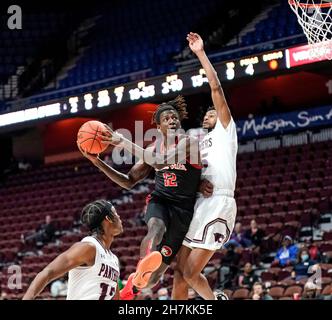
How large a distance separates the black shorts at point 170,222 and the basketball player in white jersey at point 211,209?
79 mm

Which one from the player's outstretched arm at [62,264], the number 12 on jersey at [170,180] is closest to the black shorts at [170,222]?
the number 12 on jersey at [170,180]

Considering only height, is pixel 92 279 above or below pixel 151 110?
below

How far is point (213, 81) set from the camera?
19.0ft

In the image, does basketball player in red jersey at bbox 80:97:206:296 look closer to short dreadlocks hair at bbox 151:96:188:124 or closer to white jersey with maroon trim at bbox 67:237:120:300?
short dreadlocks hair at bbox 151:96:188:124

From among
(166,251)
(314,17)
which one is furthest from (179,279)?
(314,17)

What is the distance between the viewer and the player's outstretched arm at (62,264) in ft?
14.2

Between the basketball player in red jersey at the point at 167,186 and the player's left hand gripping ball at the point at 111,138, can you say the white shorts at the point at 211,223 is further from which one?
the player's left hand gripping ball at the point at 111,138

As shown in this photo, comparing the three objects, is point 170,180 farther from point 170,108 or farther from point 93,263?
point 93,263

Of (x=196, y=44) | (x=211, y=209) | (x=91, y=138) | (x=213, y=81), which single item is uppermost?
(x=196, y=44)

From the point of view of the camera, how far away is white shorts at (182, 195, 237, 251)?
5.92 meters

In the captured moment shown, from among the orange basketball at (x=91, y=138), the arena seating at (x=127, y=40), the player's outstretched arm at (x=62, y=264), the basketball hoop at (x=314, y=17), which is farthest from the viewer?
the arena seating at (x=127, y=40)

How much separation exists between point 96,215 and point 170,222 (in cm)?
92

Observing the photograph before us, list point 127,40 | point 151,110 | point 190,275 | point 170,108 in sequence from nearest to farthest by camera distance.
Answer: point 190,275 → point 170,108 → point 151,110 → point 127,40

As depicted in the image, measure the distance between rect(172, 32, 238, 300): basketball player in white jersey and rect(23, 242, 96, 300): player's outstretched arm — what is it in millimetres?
1301
